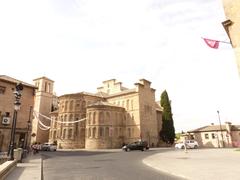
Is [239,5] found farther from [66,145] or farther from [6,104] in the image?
[66,145]

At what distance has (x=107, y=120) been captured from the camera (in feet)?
173

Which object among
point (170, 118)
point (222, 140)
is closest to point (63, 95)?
point (170, 118)

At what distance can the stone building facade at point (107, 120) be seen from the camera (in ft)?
171

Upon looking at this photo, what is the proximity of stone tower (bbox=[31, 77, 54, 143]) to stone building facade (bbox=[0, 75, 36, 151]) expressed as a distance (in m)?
35.7

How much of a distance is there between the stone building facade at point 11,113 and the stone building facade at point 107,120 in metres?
21.1

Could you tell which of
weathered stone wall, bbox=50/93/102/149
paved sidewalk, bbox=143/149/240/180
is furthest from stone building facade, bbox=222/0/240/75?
weathered stone wall, bbox=50/93/102/149

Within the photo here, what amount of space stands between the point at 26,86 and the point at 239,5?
99.1ft

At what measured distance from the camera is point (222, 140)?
184 feet

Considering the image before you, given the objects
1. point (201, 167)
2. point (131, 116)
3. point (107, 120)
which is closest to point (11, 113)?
point (107, 120)

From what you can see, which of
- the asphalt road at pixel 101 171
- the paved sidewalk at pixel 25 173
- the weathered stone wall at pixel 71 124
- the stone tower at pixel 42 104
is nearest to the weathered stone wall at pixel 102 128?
the weathered stone wall at pixel 71 124

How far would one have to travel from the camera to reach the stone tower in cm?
6619

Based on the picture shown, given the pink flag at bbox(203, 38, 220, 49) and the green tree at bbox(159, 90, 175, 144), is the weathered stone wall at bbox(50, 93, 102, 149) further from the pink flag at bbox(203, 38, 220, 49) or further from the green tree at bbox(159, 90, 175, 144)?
the pink flag at bbox(203, 38, 220, 49)

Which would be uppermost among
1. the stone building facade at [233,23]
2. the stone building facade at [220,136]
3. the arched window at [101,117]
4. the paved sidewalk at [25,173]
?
the stone building facade at [233,23]

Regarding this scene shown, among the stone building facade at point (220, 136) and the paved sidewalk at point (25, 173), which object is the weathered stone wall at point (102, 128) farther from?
the paved sidewalk at point (25, 173)
